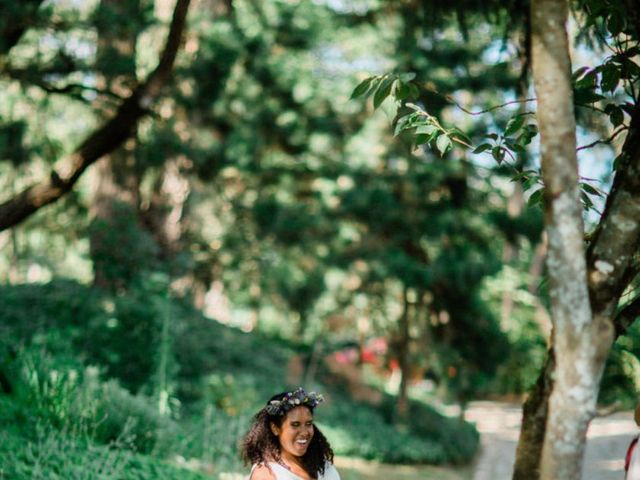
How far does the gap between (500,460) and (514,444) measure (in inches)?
101

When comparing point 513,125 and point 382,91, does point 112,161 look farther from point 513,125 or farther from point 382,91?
point 382,91

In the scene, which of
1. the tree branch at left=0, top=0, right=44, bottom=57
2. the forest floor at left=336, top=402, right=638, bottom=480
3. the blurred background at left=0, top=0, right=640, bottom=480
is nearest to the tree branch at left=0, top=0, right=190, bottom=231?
the blurred background at left=0, top=0, right=640, bottom=480

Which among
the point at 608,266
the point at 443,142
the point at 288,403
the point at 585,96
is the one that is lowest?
the point at 288,403

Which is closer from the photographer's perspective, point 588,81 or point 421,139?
point 421,139

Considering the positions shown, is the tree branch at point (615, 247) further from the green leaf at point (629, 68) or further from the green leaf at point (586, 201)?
the green leaf at point (629, 68)

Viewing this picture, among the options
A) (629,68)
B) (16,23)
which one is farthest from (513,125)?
(16,23)

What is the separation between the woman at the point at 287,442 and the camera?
411 cm

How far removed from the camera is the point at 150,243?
439 inches

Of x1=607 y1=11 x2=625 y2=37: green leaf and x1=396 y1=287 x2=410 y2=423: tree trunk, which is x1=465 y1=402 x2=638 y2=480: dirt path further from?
x1=607 y1=11 x2=625 y2=37: green leaf

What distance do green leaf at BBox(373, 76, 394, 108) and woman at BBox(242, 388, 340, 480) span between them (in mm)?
1636

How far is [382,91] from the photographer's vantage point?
353 centimetres

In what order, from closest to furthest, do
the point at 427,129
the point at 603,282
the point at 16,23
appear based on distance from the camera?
1. the point at 603,282
2. the point at 427,129
3. the point at 16,23

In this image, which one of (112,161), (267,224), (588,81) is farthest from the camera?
(267,224)

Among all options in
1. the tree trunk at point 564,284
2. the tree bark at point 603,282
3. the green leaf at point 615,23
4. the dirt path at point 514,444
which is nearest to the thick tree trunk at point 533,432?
the tree bark at point 603,282
